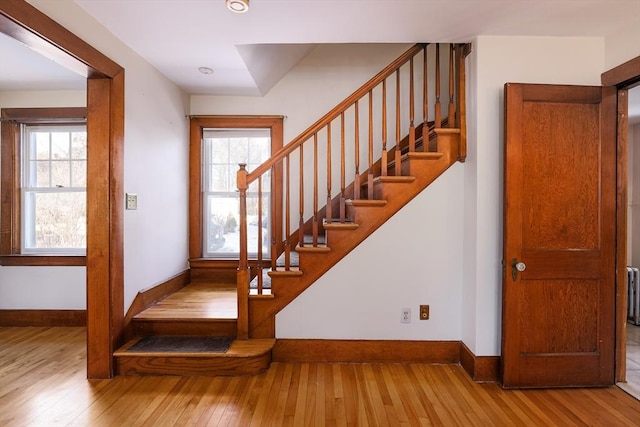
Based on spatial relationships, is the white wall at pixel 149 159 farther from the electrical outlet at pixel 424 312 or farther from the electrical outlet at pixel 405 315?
the electrical outlet at pixel 424 312

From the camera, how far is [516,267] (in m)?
2.08

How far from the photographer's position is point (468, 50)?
2.31m

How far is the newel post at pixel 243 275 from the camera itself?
237cm

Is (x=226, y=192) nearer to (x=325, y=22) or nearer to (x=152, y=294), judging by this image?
(x=152, y=294)

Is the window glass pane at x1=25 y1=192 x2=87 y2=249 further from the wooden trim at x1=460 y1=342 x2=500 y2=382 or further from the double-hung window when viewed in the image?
the wooden trim at x1=460 y1=342 x2=500 y2=382

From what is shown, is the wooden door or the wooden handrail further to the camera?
the wooden handrail

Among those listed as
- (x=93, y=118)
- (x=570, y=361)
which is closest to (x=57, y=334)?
(x=93, y=118)

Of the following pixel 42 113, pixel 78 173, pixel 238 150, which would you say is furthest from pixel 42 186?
pixel 238 150

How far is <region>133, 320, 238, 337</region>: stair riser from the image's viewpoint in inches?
98.0

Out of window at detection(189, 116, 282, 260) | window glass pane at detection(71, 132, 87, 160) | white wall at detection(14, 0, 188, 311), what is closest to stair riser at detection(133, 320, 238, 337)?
white wall at detection(14, 0, 188, 311)

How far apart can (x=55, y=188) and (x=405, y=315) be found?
3.59m

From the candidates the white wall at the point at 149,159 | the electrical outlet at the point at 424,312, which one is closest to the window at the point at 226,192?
the white wall at the point at 149,159

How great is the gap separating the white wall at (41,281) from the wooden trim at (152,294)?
35.9 inches

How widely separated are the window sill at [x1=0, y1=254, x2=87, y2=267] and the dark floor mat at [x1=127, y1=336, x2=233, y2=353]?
4.53ft
